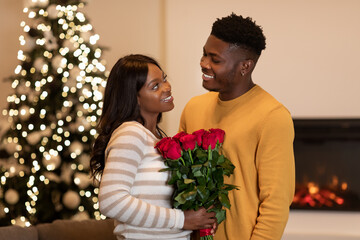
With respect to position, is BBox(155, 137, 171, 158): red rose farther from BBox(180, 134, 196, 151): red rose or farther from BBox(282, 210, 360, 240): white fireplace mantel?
BBox(282, 210, 360, 240): white fireplace mantel

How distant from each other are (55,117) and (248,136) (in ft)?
8.33

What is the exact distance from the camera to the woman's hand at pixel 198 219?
226cm

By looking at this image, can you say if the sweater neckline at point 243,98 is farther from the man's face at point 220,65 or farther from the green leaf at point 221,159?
the green leaf at point 221,159

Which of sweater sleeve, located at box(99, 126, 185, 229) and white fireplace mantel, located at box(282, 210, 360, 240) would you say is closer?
sweater sleeve, located at box(99, 126, 185, 229)

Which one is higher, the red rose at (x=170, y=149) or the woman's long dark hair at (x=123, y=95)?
the woman's long dark hair at (x=123, y=95)

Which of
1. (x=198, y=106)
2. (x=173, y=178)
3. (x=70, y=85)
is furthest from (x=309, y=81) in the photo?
(x=173, y=178)

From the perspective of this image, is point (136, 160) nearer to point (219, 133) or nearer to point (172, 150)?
point (172, 150)

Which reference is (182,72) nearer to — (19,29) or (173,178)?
(19,29)

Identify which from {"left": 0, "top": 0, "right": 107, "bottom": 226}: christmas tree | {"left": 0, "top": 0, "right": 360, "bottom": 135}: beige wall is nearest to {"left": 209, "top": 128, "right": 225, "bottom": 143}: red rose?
{"left": 0, "top": 0, "right": 107, "bottom": 226}: christmas tree

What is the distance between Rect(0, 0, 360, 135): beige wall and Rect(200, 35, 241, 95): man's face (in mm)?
2515

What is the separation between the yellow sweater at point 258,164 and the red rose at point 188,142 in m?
0.23

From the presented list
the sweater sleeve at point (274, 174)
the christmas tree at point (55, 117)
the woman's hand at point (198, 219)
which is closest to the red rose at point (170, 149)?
the woman's hand at point (198, 219)

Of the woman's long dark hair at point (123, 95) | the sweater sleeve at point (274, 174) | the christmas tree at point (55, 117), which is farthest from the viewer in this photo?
the christmas tree at point (55, 117)

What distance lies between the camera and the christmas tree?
4.52 meters
